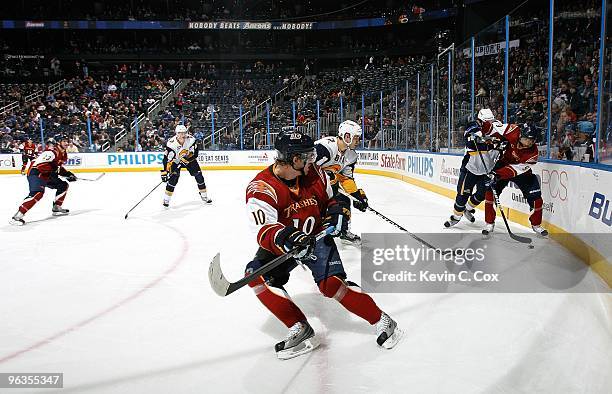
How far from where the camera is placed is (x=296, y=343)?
254 centimetres

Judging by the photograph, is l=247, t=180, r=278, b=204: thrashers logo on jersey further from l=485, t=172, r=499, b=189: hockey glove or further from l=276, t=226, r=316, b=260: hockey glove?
l=485, t=172, r=499, b=189: hockey glove

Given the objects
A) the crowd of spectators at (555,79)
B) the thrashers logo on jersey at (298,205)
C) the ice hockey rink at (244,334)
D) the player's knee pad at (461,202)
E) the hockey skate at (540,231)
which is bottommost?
the ice hockey rink at (244,334)

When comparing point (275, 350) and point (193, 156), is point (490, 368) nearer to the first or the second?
point (275, 350)

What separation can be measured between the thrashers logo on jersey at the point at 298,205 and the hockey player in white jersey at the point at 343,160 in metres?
1.67

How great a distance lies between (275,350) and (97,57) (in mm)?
26037

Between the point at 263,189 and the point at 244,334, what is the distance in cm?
99

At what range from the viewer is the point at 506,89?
265 inches

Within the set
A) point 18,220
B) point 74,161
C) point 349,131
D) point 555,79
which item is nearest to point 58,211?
point 18,220

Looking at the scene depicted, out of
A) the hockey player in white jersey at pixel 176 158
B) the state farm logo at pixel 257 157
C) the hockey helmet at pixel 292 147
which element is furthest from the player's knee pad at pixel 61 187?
the state farm logo at pixel 257 157

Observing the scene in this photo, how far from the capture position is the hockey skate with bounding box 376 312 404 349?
259cm

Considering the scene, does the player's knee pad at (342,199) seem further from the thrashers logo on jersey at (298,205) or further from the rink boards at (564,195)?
the thrashers logo on jersey at (298,205)

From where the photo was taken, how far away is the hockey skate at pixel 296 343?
8.28ft

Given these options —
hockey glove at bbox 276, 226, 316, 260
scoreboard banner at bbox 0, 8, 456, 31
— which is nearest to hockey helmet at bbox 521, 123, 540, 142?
hockey glove at bbox 276, 226, 316, 260

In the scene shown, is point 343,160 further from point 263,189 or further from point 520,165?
point 263,189
